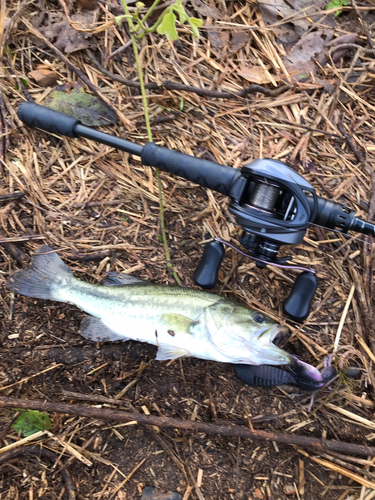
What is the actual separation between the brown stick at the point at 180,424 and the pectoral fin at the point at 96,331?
59 centimetres

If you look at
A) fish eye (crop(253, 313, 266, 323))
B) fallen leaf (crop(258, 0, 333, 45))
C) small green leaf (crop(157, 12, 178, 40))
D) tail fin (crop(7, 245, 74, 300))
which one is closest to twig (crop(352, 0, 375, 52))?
fallen leaf (crop(258, 0, 333, 45))

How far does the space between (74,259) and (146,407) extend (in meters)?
1.56

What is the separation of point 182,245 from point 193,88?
1538 mm

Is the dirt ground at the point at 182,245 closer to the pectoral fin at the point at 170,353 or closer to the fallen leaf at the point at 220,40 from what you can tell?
the fallen leaf at the point at 220,40

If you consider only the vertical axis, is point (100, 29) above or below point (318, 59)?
below

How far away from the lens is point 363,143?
11.0 feet

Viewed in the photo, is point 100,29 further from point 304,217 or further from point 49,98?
point 304,217

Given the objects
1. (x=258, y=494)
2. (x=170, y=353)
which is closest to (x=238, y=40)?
(x=170, y=353)

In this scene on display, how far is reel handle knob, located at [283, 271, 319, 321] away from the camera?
2.84 metres

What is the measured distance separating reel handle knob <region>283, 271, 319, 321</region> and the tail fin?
198cm

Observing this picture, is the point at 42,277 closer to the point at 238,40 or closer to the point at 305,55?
the point at 238,40

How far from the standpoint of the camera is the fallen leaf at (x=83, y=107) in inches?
131

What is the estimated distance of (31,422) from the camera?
3.08 metres

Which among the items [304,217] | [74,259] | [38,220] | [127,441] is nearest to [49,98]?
[38,220]
